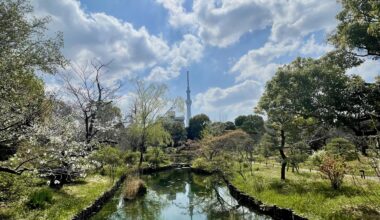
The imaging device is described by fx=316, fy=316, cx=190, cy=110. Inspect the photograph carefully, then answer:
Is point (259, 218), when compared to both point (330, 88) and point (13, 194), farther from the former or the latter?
point (13, 194)

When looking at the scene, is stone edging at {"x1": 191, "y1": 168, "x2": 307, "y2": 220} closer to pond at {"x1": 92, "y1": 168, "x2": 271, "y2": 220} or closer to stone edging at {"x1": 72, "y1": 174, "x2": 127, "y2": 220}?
pond at {"x1": 92, "y1": 168, "x2": 271, "y2": 220}

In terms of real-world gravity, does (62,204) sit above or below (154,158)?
below

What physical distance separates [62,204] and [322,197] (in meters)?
10.4

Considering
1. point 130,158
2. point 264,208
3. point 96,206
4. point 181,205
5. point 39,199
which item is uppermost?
point 130,158

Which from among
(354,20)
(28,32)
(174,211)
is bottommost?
(174,211)

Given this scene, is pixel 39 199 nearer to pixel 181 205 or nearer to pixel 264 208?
pixel 181 205

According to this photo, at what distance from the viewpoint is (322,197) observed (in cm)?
1214

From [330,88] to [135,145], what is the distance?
31.8 m

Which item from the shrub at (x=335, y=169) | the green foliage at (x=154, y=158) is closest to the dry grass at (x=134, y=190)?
the shrub at (x=335, y=169)

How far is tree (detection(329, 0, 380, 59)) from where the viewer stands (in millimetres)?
12938

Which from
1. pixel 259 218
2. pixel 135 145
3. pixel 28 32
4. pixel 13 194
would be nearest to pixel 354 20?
pixel 259 218

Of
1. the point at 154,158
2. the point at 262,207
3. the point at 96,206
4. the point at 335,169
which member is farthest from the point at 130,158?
the point at 335,169

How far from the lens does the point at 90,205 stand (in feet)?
46.2

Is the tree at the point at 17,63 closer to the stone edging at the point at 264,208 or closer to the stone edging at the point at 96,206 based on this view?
the stone edging at the point at 96,206
